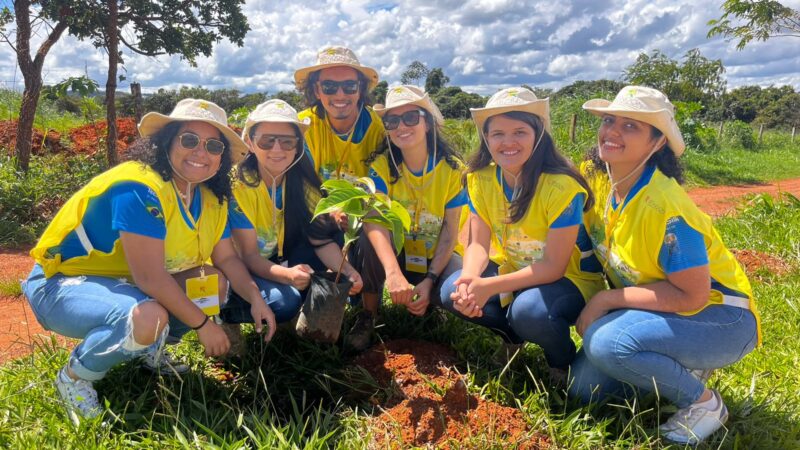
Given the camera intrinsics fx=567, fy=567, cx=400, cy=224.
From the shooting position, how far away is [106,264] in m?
2.30

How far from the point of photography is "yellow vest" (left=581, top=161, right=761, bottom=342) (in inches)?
79.7

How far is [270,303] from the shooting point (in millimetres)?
2643

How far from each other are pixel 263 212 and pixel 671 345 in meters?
1.86

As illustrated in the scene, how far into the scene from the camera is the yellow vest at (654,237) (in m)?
2.02

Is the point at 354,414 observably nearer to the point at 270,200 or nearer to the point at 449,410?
the point at 449,410

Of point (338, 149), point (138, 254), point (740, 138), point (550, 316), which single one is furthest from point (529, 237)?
point (740, 138)

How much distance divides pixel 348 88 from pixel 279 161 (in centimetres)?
61

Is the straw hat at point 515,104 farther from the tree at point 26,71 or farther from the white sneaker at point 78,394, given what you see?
the tree at point 26,71

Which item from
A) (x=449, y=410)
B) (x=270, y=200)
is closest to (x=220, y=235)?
(x=270, y=200)

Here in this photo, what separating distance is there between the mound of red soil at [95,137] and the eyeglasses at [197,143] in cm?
523

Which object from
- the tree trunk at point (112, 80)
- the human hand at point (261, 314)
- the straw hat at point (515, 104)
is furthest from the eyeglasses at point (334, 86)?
the tree trunk at point (112, 80)

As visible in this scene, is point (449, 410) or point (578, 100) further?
point (578, 100)

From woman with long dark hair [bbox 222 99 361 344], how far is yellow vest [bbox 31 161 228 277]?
238 mm

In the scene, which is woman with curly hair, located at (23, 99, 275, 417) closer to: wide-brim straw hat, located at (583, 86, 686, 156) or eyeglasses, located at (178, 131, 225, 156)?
eyeglasses, located at (178, 131, 225, 156)
